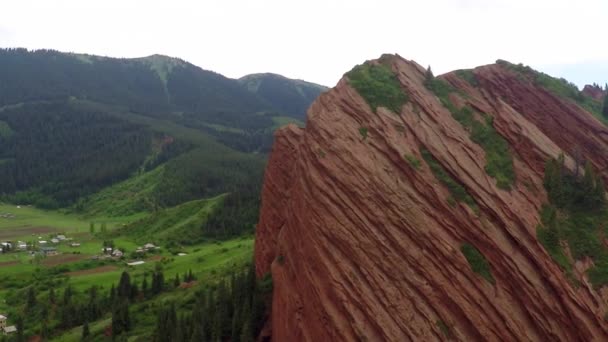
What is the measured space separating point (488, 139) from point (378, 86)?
35.6 ft

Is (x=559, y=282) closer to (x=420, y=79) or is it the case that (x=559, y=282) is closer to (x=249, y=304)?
(x=420, y=79)

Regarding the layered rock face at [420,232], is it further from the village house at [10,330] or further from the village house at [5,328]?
the village house at [5,328]

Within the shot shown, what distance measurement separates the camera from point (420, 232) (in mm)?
33531

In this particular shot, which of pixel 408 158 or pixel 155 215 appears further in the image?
pixel 155 215

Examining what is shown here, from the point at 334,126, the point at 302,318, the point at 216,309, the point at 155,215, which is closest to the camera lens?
the point at 302,318

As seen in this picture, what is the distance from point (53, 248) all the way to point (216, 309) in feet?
397

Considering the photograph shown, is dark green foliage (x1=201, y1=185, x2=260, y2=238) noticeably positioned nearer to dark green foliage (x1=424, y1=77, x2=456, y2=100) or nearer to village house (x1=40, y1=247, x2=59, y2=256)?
village house (x1=40, y1=247, x2=59, y2=256)

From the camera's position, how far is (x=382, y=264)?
33.4m

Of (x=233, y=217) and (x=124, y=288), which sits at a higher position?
(x=233, y=217)

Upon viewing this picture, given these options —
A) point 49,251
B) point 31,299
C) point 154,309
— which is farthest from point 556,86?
point 49,251

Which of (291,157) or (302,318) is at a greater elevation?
(291,157)

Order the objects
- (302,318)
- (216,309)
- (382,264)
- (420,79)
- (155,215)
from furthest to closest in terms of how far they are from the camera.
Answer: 1. (155,215)
2. (216,309)
3. (420,79)
4. (302,318)
5. (382,264)

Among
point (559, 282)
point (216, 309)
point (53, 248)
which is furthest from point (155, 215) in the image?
point (559, 282)

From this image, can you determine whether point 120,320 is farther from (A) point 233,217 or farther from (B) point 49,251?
(B) point 49,251
